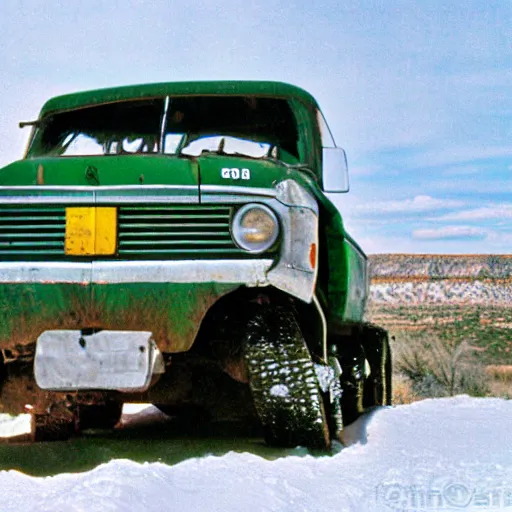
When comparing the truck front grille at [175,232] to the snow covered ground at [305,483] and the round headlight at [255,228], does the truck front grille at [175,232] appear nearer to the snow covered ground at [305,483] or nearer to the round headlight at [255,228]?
the round headlight at [255,228]

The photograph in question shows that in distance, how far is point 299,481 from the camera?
13.8ft

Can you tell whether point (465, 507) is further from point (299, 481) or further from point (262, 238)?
point (262, 238)

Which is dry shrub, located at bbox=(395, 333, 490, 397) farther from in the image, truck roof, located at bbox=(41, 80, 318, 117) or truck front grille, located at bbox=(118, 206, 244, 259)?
truck front grille, located at bbox=(118, 206, 244, 259)

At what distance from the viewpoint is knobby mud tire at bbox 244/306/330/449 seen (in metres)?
5.16

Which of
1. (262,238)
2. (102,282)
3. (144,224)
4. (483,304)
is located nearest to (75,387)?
(102,282)

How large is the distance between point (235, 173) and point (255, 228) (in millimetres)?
310

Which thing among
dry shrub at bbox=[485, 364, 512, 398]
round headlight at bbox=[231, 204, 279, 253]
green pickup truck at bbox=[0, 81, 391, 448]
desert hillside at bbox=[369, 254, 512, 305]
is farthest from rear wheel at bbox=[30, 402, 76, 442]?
desert hillside at bbox=[369, 254, 512, 305]

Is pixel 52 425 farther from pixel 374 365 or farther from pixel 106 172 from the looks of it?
pixel 374 365

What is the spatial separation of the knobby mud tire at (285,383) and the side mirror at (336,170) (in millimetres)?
1403

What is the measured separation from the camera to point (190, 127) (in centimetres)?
619

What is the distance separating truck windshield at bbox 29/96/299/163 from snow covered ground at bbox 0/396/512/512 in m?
2.01

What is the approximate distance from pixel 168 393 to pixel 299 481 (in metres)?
1.76

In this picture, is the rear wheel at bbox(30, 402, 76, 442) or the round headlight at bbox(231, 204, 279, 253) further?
the rear wheel at bbox(30, 402, 76, 442)

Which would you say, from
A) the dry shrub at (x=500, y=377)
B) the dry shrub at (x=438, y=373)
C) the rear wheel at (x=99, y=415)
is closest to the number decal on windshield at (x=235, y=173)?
the rear wheel at (x=99, y=415)
